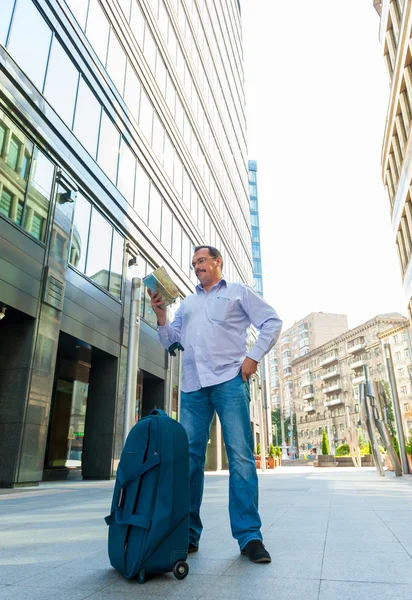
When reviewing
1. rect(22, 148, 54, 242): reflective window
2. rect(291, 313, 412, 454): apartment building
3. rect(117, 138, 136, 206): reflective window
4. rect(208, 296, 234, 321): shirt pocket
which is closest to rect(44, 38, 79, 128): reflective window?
rect(22, 148, 54, 242): reflective window

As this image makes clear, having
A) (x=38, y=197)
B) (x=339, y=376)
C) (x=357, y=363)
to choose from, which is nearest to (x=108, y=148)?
(x=38, y=197)

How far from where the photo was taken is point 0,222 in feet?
30.7

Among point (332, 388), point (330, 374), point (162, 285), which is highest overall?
point (330, 374)

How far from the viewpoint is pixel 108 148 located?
1482 centimetres

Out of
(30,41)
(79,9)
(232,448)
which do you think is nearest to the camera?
(232,448)

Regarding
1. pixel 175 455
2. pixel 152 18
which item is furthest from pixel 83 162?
pixel 175 455

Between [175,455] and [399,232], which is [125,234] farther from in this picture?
[399,232]

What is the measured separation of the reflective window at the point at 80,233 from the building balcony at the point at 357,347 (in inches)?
2697

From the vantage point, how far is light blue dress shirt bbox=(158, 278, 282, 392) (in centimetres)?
310

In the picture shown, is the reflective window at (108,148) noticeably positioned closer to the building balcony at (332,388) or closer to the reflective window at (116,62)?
the reflective window at (116,62)

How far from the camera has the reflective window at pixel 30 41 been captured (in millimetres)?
10328

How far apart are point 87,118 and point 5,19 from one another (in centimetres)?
377

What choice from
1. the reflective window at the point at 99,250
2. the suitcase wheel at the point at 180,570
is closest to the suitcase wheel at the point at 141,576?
the suitcase wheel at the point at 180,570

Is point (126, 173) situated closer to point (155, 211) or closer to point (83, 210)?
point (155, 211)
